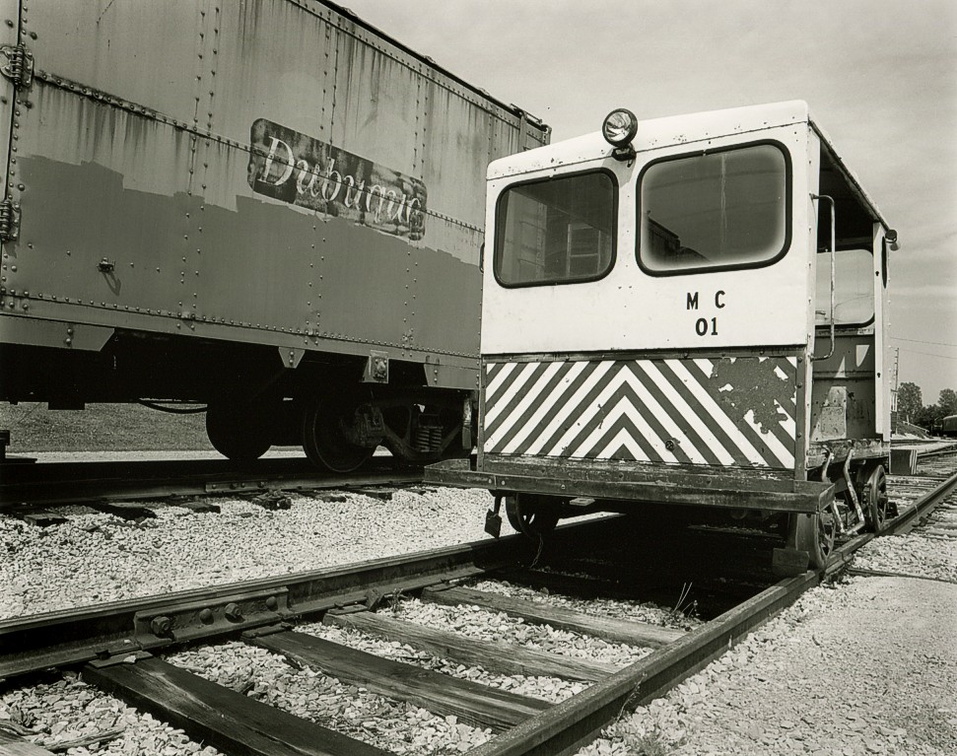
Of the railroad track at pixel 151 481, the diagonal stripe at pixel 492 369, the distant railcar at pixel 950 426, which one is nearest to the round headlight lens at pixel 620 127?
the diagonal stripe at pixel 492 369

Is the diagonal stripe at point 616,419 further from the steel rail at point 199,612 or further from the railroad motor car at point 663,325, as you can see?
the steel rail at point 199,612

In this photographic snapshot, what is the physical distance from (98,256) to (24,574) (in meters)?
2.21

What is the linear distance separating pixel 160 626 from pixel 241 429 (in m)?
6.46

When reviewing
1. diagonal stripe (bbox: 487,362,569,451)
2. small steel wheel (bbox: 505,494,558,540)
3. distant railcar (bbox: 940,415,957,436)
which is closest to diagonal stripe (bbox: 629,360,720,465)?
diagonal stripe (bbox: 487,362,569,451)

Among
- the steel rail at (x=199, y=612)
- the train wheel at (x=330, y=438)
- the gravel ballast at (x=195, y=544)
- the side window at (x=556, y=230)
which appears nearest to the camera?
the steel rail at (x=199, y=612)

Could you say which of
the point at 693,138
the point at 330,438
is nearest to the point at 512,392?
the point at 693,138

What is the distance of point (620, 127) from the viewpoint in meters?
4.55

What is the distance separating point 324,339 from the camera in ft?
22.9

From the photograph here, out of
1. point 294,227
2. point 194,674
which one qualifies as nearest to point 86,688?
point 194,674

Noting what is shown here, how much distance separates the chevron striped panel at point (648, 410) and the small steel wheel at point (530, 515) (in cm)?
41

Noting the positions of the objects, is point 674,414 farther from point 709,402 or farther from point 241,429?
point 241,429

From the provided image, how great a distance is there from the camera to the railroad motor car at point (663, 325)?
4059mm

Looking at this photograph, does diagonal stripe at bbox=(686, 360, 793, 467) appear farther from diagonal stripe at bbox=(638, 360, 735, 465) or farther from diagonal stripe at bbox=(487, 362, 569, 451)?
diagonal stripe at bbox=(487, 362, 569, 451)

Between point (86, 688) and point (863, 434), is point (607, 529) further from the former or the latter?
point (86, 688)
